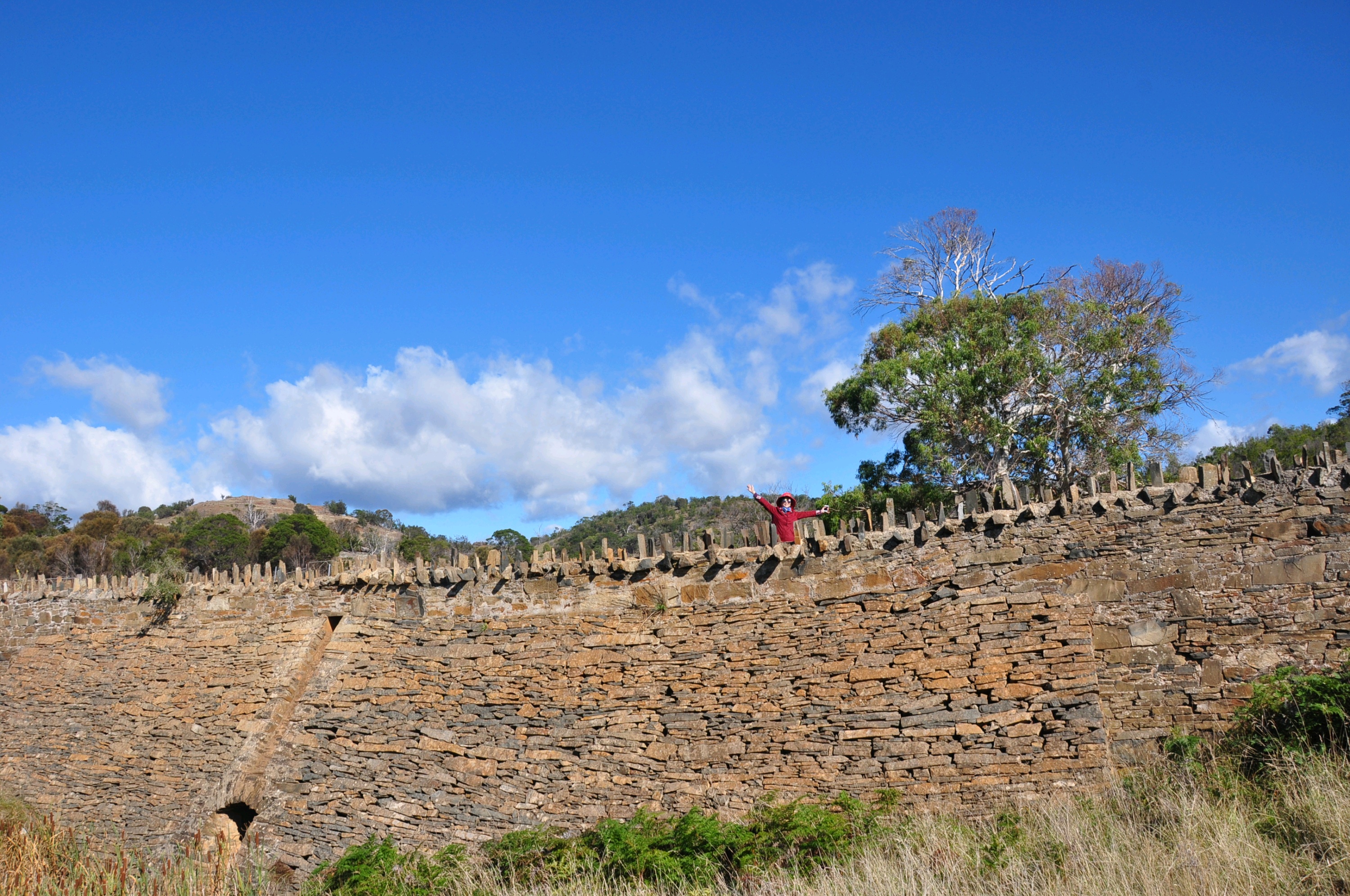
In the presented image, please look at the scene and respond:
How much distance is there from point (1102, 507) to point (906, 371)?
34.1ft

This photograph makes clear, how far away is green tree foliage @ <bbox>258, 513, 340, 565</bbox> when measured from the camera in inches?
1368

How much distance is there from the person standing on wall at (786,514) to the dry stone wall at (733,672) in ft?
1.58

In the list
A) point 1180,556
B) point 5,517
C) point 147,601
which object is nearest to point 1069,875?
point 1180,556

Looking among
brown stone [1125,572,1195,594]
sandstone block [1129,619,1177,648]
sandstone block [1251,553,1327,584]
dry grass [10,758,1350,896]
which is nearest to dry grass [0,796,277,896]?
dry grass [10,758,1350,896]

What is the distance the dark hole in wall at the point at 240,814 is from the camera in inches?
477

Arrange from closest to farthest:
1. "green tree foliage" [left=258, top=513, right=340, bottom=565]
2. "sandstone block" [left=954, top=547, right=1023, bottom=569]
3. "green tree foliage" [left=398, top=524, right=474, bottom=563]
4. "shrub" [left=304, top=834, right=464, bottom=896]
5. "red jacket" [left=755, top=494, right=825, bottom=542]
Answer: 1. "sandstone block" [left=954, top=547, right=1023, bottom=569]
2. "shrub" [left=304, top=834, right=464, bottom=896]
3. "red jacket" [left=755, top=494, right=825, bottom=542]
4. "green tree foliage" [left=398, top=524, right=474, bottom=563]
5. "green tree foliage" [left=258, top=513, right=340, bottom=565]

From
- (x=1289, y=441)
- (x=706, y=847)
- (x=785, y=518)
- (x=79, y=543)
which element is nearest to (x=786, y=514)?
(x=785, y=518)

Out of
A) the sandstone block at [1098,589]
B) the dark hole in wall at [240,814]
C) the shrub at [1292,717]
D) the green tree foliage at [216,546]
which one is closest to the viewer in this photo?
the shrub at [1292,717]

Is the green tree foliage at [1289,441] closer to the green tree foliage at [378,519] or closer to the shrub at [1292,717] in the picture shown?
the shrub at [1292,717]

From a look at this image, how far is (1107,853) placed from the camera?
6246 millimetres

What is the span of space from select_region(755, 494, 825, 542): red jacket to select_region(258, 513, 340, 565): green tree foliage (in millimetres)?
28614

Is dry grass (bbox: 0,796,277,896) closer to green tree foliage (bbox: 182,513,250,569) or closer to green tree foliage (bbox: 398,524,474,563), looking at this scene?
green tree foliage (bbox: 398,524,474,563)

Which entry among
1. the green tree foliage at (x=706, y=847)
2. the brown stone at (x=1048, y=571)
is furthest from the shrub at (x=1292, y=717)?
the green tree foliage at (x=706, y=847)

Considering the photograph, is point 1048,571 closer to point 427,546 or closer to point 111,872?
point 111,872
